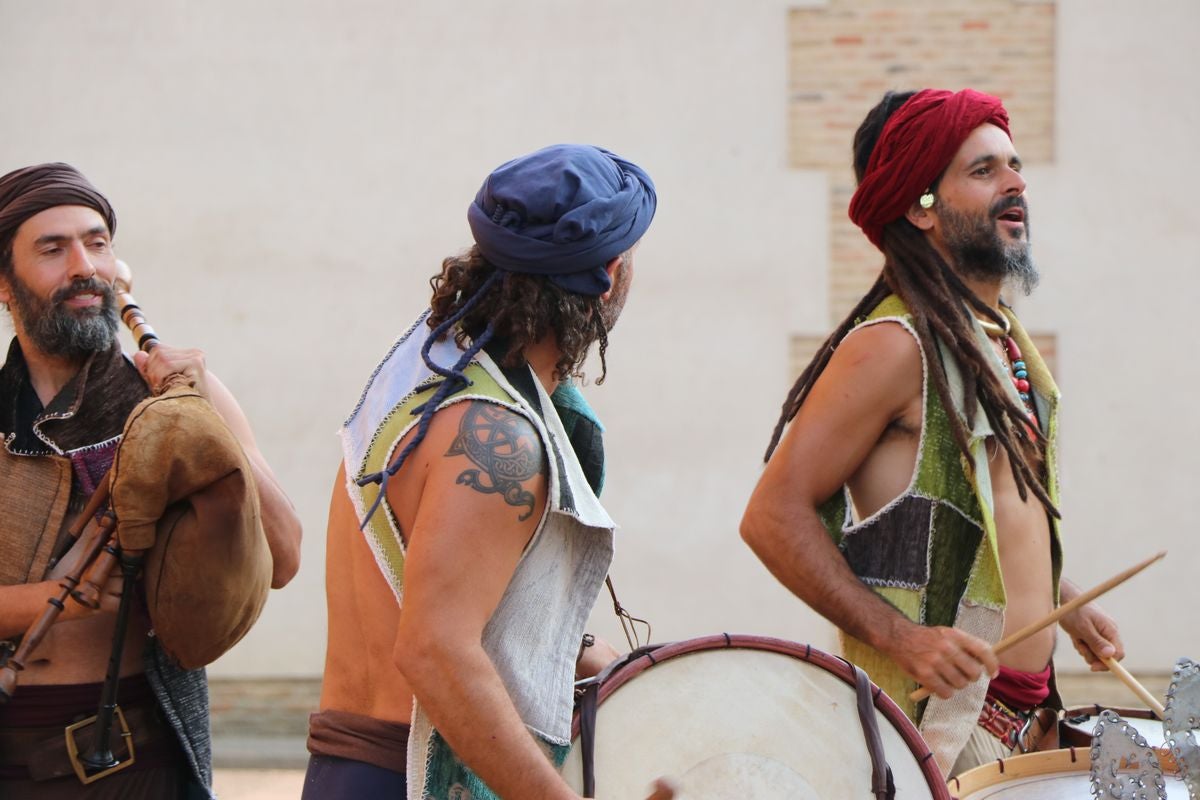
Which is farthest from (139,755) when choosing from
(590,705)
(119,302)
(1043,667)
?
(1043,667)

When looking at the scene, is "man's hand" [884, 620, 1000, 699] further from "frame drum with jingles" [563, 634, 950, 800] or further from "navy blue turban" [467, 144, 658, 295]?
"navy blue turban" [467, 144, 658, 295]

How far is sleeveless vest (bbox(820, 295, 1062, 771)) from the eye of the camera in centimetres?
332

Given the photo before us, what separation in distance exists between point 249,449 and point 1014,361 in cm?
174

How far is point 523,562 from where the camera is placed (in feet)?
8.42

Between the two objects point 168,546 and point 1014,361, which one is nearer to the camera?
point 168,546

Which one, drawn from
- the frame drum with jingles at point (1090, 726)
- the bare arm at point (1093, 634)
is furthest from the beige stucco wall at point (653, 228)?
the frame drum with jingles at point (1090, 726)

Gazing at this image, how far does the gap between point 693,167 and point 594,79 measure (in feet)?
2.48

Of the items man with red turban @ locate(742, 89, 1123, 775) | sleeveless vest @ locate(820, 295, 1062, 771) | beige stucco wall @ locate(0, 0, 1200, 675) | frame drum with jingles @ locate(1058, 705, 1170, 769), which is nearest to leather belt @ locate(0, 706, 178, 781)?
man with red turban @ locate(742, 89, 1123, 775)

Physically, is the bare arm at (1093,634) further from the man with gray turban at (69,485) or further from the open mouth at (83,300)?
the open mouth at (83,300)

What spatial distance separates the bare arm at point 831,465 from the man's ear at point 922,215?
318mm

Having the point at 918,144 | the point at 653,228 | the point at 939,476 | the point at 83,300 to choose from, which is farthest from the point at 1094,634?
the point at 653,228

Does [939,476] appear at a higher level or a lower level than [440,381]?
lower

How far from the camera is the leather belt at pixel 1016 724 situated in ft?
11.0

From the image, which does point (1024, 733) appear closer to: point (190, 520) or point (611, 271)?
point (611, 271)
